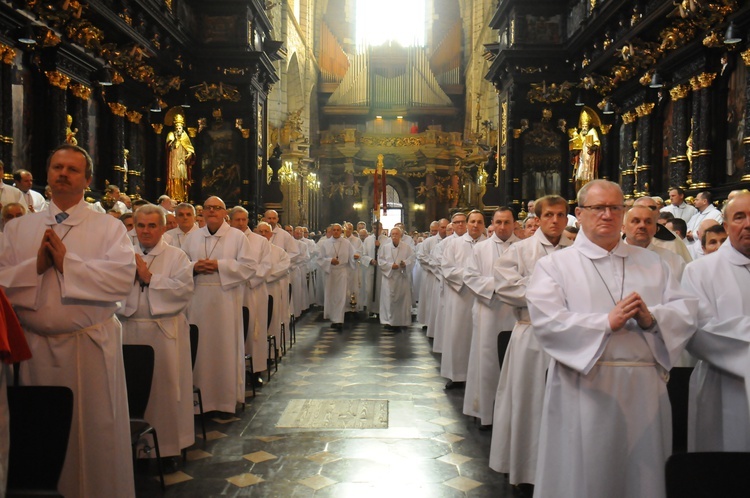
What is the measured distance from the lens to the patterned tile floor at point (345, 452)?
5.29 metres

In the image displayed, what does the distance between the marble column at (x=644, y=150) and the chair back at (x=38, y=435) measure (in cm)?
1376

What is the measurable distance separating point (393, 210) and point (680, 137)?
2577cm

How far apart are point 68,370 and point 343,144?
106ft

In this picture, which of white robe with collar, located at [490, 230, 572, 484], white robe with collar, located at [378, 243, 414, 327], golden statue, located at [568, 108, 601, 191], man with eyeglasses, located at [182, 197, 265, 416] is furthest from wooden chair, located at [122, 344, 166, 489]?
golden statue, located at [568, 108, 601, 191]

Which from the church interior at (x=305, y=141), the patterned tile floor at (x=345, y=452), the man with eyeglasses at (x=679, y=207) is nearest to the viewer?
the patterned tile floor at (x=345, y=452)

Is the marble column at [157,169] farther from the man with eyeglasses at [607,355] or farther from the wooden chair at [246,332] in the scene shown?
the man with eyeglasses at [607,355]

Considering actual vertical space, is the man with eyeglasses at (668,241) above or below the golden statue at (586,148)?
below

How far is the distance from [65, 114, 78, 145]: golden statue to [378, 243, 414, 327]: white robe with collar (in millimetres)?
6577

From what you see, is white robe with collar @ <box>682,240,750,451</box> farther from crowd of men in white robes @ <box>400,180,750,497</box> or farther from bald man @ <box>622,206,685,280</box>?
bald man @ <box>622,206,685,280</box>

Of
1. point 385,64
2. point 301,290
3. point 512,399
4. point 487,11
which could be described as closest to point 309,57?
point 385,64

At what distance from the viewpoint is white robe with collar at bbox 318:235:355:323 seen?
15594 mm

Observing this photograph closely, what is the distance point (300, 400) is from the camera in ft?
26.7

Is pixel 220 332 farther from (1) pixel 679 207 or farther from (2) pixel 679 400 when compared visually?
(1) pixel 679 207

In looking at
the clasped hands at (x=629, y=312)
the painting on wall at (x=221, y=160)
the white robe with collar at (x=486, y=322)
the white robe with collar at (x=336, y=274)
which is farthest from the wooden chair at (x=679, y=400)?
the painting on wall at (x=221, y=160)
